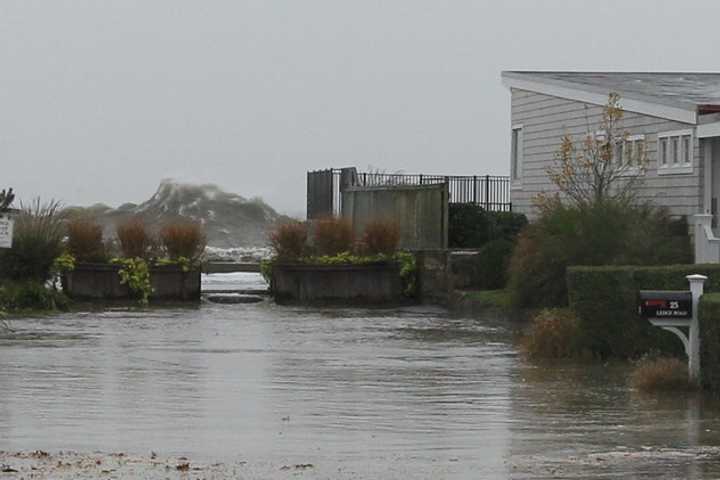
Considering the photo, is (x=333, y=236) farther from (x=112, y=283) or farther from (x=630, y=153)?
(x=630, y=153)

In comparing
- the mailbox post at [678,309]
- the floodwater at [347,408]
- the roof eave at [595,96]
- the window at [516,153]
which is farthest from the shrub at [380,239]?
the mailbox post at [678,309]

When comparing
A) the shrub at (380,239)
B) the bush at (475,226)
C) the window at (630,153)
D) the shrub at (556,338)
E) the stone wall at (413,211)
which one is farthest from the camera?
the bush at (475,226)

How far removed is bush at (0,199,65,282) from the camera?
1251 inches

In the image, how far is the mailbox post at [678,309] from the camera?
17234 mm

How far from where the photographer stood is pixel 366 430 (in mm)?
14031

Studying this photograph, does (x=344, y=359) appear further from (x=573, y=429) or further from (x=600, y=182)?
(x=600, y=182)

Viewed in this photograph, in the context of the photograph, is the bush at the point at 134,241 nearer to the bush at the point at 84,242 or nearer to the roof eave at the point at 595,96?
the bush at the point at 84,242

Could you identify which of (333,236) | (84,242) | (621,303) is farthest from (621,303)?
(84,242)

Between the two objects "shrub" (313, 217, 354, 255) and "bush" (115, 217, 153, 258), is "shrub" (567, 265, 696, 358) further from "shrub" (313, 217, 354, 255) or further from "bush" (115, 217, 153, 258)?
"bush" (115, 217, 153, 258)

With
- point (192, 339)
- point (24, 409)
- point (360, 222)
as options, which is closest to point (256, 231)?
point (360, 222)

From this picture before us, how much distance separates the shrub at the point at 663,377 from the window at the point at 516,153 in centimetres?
2547

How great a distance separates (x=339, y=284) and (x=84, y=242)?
552 cm

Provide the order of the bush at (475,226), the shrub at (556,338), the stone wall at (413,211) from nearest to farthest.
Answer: the shrub at (556,338) < the stone wall at (413,211) < the bush at (475,226)

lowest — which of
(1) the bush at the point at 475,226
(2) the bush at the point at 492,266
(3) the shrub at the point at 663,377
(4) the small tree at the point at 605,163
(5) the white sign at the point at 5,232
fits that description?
(3) the shrub at the point at 663,377
